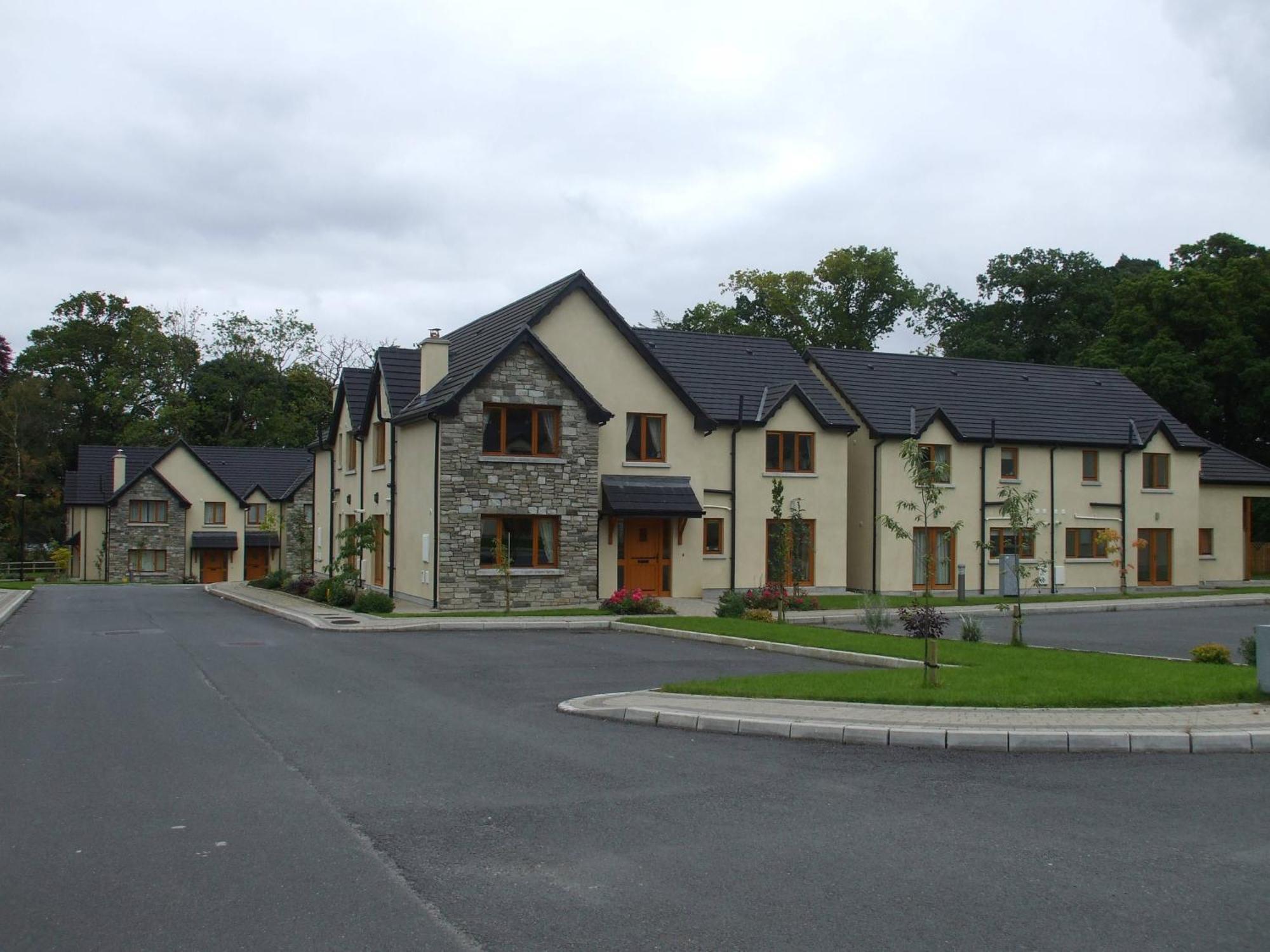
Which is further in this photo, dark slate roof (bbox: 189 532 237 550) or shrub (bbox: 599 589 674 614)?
dark slate roof (bbox: 189 532 237 550)

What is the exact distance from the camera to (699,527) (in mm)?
32938

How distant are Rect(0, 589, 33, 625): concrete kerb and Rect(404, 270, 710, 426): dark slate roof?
10.6 m

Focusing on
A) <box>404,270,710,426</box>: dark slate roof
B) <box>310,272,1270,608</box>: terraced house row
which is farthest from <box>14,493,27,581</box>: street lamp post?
<box>404,270,710,426</box>: dark slate roof

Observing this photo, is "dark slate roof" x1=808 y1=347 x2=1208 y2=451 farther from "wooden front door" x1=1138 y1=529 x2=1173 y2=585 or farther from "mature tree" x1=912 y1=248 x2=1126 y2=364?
"mature tree" x1=912 y1=248 x2=1126 y2=364

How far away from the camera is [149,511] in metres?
66.3

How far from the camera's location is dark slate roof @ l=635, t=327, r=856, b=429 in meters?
35.1

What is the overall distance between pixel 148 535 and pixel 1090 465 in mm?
50845

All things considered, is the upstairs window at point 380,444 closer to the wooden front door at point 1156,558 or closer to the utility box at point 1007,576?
the utility box at point 1007,576

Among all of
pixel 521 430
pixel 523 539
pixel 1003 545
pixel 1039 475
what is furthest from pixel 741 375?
pixel 1039 475

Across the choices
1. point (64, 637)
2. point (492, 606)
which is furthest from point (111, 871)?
point (492, 606)

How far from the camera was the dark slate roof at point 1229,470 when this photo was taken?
43625 mm

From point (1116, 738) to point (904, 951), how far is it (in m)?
6.08

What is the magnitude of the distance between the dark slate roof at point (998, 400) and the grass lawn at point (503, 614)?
1321 cm

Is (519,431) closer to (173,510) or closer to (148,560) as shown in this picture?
(173,510)
